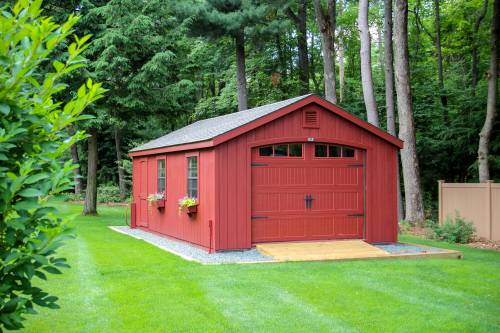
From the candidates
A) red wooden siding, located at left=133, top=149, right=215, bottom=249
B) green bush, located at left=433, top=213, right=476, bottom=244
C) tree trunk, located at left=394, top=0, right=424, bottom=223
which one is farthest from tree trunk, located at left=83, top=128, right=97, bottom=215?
green bush, located at left=433, top=213, right=476, bottom=244

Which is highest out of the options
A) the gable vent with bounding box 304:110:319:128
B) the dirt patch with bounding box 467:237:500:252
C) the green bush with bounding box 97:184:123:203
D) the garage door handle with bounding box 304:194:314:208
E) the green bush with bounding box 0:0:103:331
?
the gable vent with bounding box 304:110:319:128

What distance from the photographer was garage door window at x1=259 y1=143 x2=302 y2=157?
37.8 ft

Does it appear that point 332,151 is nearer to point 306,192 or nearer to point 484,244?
point 306,192

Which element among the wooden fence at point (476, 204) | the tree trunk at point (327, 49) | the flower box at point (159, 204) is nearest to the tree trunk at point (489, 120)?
the wooden fence at point (476, 204)

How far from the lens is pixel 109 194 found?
3061 centimetres

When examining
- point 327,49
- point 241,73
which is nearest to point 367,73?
point 327,49

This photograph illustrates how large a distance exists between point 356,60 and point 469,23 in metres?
10.2

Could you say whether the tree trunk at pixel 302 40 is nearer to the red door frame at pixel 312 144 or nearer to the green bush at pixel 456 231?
the green bush at pixel 456 231

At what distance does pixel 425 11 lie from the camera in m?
31.3

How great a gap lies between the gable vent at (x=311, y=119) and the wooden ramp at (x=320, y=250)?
96.9 inches

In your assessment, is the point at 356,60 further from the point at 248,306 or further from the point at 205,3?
the point at 248,306

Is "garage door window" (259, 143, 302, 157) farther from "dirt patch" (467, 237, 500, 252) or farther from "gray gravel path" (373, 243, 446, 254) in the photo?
"dirt patch" (467, 237, 500, 252)

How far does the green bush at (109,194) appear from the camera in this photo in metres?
30.1

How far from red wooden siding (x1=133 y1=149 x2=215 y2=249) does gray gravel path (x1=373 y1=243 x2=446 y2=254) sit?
12.3 ft
